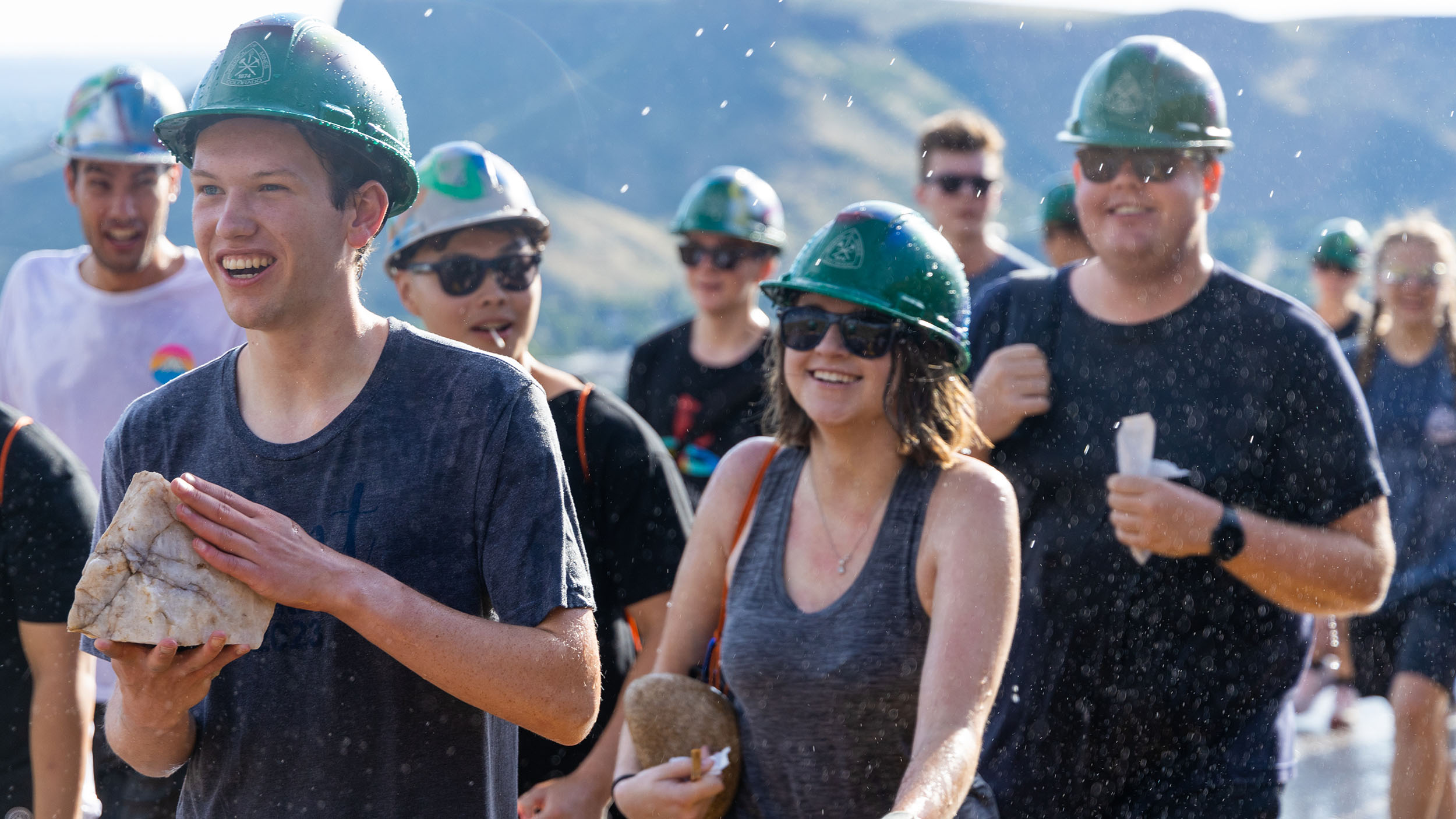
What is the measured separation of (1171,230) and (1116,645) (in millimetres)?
1111

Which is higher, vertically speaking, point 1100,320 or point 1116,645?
point 1100,320

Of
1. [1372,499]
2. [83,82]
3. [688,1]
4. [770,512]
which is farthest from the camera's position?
[688,1]

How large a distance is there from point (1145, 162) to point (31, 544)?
3.12 m

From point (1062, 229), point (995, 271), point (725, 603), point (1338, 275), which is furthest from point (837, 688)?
point (1338, 275)

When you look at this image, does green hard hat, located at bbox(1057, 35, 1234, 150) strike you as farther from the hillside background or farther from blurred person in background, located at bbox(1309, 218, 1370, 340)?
the hillside background

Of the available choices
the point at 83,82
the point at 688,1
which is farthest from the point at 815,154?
the point at 83,82

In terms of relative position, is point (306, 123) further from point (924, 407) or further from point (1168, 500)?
point (1168, 500)

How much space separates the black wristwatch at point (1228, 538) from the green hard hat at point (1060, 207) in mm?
3904

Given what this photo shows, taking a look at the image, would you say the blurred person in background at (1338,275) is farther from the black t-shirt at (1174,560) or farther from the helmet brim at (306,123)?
the helmet brim at (306,123)

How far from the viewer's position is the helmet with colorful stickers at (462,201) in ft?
13.6

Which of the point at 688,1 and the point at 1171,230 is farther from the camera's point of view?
the point at 688,1

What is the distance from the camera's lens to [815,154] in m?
140

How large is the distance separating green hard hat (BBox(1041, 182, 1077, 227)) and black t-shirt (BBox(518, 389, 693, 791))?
416 cm

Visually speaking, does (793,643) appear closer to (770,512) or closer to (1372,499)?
(770,512)
